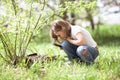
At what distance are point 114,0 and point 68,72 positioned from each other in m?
8.39

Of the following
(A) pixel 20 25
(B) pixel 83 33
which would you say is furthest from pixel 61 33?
(A) pixel 20 25

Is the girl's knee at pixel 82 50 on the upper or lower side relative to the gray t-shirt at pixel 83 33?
lower

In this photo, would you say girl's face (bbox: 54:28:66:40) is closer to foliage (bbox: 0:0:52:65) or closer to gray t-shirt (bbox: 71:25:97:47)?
gray t-shirt (bbox: 71:25:97:47)

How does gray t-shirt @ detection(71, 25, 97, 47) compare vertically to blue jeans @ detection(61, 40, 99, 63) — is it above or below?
above

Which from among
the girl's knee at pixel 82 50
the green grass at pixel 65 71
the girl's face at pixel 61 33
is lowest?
the green grass at pixel 65 71

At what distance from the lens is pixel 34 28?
6.10 meters

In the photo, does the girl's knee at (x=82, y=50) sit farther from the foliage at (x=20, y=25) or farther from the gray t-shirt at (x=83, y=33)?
the foliage at (x=20, y=25)

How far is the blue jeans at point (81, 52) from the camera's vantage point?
613cm

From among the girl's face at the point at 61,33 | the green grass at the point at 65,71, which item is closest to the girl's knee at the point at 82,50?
the green grass at the point at 65,71

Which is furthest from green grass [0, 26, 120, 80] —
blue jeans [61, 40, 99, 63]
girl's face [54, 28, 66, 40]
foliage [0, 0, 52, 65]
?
girl's face [54, 28, 66, 40]

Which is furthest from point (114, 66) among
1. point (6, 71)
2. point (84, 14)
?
point (84, 14)

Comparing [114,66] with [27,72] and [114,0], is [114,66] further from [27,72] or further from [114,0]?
[114,0]

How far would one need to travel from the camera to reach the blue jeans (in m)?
6.13

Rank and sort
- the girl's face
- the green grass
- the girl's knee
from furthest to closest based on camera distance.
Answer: the girl's face, the girl's knee, the green grass
